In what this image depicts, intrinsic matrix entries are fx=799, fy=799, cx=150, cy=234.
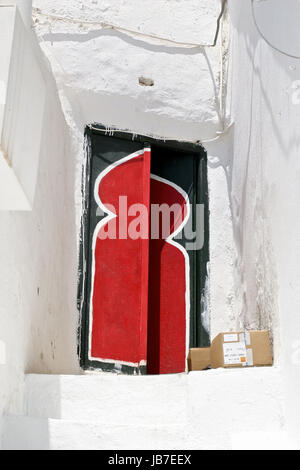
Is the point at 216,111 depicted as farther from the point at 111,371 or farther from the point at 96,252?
the point at 111,371

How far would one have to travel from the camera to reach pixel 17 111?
304cm

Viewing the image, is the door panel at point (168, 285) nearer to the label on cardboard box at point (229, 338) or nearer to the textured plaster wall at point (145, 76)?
the textured plaster wall at point (145, 76)

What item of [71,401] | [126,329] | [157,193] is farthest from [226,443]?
[157,193]

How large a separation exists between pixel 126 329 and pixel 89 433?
148 cm

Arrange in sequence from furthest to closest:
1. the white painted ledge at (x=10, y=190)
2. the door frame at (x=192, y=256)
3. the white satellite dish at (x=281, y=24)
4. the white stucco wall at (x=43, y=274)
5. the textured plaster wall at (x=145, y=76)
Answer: the textured plaster wall at (x=145, y=76) < the door frame at (x=192, y=256) < the white satellite dish at (x=281, y=24) < the white stucco wall at (x=43, y=274) < the white painted ledge at (x=10, y=190)

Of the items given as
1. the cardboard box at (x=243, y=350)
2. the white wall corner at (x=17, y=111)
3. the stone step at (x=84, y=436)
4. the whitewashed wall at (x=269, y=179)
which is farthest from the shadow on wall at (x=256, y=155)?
the white wall corner at (x=17, y=111)

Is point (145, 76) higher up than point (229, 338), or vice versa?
point (145, 76)

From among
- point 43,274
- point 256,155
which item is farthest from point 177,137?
point 43,274

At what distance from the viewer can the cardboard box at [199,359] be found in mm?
4141

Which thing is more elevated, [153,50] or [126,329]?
[153,50]

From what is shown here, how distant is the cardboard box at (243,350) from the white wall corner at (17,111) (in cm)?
132

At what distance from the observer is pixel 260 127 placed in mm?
4668

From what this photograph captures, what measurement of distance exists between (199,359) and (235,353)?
28 centimetres

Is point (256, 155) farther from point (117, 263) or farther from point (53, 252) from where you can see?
point (53, 252)
